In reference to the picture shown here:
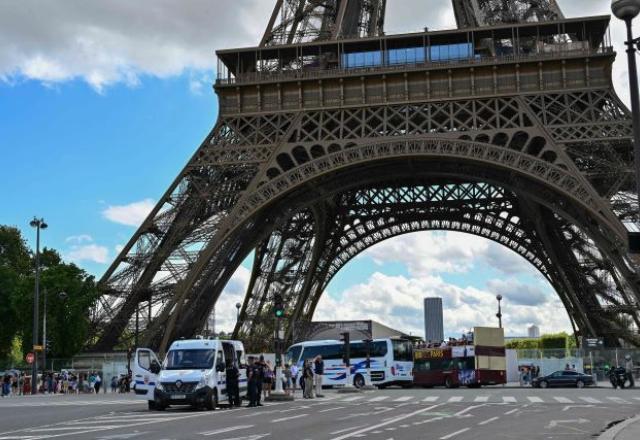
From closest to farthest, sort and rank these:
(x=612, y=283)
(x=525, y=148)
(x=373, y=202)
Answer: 1. (x=525, y=148)
2. (x=612, y=283)
3. (x=373, y=202)

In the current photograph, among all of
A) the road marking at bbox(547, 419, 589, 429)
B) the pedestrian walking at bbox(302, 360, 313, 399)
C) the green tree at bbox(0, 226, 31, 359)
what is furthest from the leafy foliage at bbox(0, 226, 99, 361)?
the road marking at bbox(547, 419, 589, 429)

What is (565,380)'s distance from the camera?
46.8 metres

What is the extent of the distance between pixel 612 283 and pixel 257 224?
82.8 feet

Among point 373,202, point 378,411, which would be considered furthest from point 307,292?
point 378,411

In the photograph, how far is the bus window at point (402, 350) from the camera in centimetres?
4869

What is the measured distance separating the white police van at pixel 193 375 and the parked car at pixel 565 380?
2348cm

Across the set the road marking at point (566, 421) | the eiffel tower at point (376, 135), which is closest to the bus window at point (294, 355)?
the eiffel tower at point (376, 135)

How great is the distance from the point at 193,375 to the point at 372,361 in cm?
2313

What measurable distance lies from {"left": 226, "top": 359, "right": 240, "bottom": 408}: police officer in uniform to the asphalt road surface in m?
1.28

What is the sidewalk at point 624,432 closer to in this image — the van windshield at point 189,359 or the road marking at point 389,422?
the road marking at point 389,422

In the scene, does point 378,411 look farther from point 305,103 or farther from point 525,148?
point 305,103

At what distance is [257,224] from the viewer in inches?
1927

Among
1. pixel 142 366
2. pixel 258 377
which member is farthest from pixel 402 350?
pixel 258 377

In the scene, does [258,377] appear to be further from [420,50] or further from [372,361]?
[420,50]
